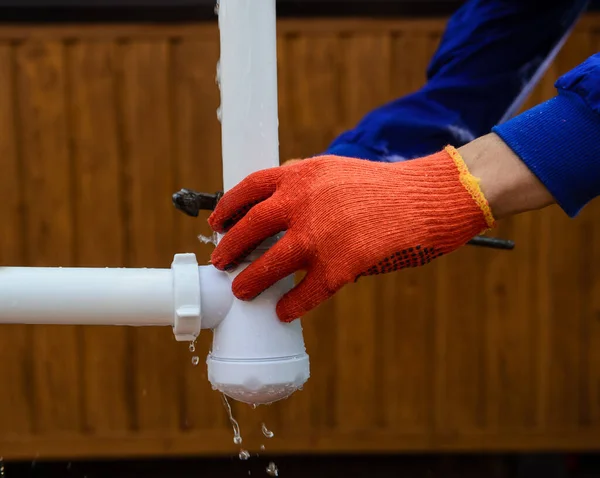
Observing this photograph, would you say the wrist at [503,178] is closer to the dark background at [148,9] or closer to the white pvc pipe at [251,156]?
the white pvc pipe at [251,156]

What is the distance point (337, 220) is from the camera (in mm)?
651

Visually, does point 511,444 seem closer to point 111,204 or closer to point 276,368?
point 111,204

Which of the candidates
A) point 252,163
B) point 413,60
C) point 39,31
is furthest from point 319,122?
point 252,163

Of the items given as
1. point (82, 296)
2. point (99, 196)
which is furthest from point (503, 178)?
point (99, 196)

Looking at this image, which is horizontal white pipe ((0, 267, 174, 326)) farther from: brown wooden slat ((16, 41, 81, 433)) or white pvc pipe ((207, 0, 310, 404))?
brown wooden slat ((16, 41, 81, 433))

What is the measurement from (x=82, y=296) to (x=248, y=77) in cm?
26

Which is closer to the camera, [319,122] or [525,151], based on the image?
[525,151]

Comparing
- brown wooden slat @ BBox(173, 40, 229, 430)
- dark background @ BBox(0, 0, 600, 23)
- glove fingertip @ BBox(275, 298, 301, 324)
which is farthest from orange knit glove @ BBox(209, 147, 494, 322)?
dark background @ BBox(0, 0, 600, 23)

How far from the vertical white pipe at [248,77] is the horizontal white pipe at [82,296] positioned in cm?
15

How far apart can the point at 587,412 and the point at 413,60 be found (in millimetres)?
1258

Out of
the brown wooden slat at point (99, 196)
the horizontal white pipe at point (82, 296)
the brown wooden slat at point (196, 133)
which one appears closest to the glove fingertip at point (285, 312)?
the horizontal white pipe at point (82, 296)

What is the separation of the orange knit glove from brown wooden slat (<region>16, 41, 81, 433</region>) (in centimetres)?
162

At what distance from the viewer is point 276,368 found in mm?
662

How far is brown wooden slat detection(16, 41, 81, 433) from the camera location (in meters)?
2.14
